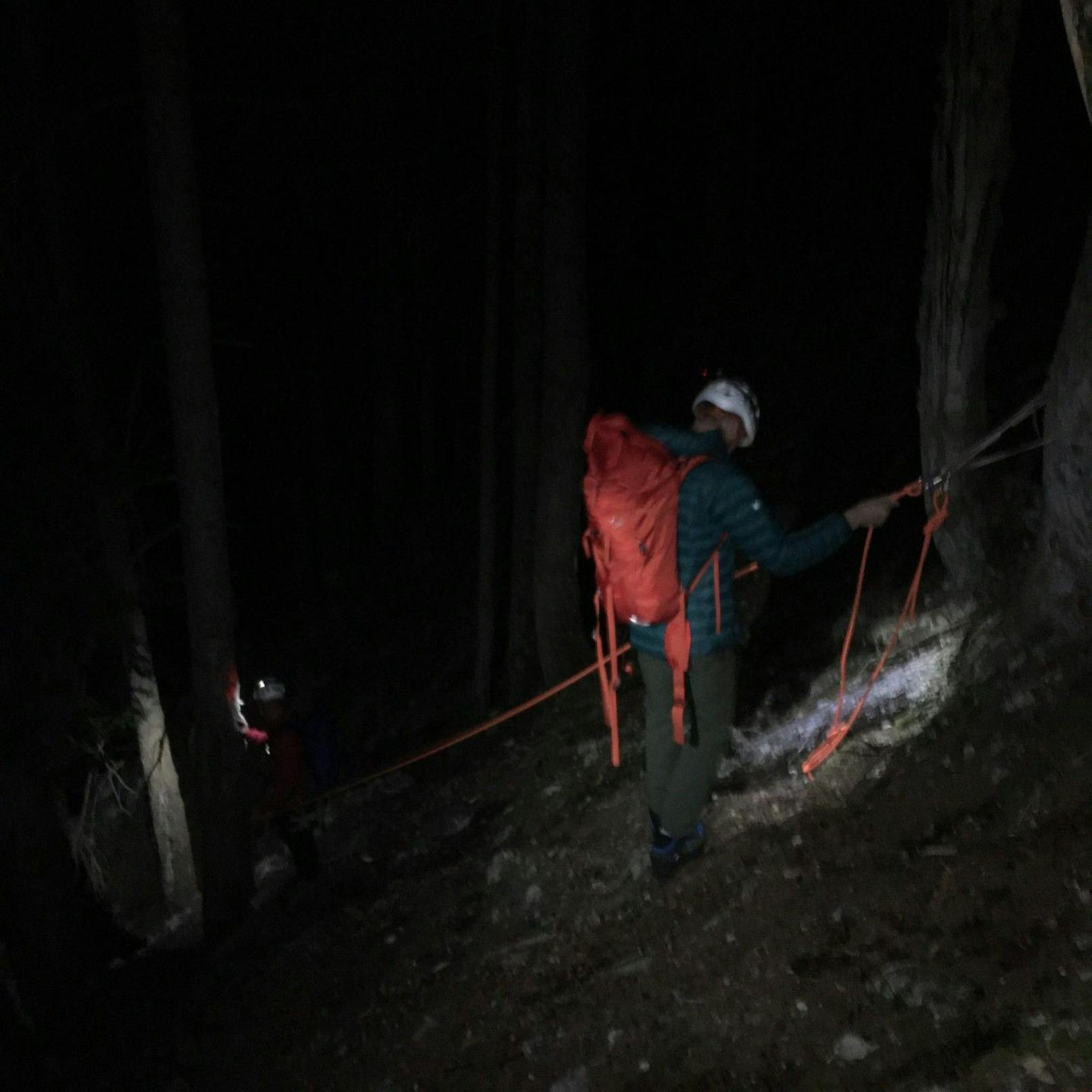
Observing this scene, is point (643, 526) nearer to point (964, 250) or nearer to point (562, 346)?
point (964, 250)

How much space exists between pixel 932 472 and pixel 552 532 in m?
4.21

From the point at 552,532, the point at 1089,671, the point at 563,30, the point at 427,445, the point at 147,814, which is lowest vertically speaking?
the point at 147,814

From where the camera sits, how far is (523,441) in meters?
9.63

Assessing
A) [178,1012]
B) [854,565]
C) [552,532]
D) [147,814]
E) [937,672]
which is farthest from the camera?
[147,814]

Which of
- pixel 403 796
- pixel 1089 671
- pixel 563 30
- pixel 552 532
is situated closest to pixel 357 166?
pixel 563 30

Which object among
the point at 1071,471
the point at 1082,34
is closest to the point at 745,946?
the point at 1071,471

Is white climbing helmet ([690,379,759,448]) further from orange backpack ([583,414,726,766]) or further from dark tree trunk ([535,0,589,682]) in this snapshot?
dark tree trunk ([535,0,589,682])

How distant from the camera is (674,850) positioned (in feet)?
15.3

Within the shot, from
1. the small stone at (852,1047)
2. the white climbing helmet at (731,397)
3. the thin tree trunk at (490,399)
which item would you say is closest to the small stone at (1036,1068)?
the small stone at (852,1047)

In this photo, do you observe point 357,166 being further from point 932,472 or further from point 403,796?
point 932,472

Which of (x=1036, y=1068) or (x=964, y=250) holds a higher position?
(x=964, y=250)

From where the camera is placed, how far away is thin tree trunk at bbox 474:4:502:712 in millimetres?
9523

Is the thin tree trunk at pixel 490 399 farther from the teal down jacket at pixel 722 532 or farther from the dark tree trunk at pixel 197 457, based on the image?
the teal down jacket at pixel 722 532

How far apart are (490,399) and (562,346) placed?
1906mm
